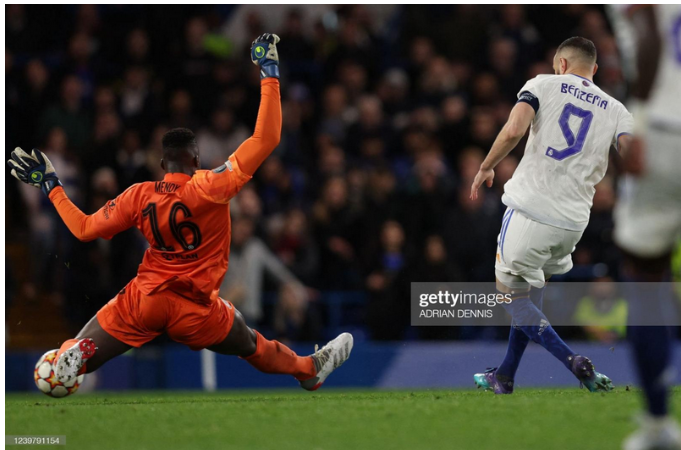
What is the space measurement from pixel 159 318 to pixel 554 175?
278cm

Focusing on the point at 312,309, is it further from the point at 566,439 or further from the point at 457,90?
the point at 566,439

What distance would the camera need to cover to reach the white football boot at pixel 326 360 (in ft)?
21.8

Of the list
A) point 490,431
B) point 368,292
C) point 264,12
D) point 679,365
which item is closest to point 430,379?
point 368,292

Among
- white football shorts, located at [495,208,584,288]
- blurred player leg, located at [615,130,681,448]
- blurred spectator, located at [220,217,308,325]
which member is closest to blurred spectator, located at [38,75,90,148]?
blurred spectator, located at [220,217,308,325]

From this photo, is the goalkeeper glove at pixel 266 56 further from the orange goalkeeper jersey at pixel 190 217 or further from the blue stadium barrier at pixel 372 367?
the blue stadium barrier at pixel 372 367

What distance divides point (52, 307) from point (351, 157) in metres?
4.15

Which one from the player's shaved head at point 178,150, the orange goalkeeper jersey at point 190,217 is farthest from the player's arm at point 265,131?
the player's shaved head at point 178,150

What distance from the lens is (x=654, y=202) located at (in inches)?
150

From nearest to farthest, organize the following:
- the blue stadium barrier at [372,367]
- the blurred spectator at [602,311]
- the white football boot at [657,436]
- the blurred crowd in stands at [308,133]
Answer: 1. the white football boot at [657,436]
2. the blue stadium barrier at [372,367]
3. the blurred crowd in stands at [308,133]
4. the blurred spectator at [602,311]

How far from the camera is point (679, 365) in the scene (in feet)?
32.8

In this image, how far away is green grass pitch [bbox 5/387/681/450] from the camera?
14.9 feet

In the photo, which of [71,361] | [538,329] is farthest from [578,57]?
[71,361]

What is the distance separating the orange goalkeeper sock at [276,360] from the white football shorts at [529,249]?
153 centimetres

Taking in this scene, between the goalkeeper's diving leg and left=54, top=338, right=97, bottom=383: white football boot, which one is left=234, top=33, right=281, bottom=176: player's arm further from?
left=54, top=338, right=97, bottom=383: white football boot
